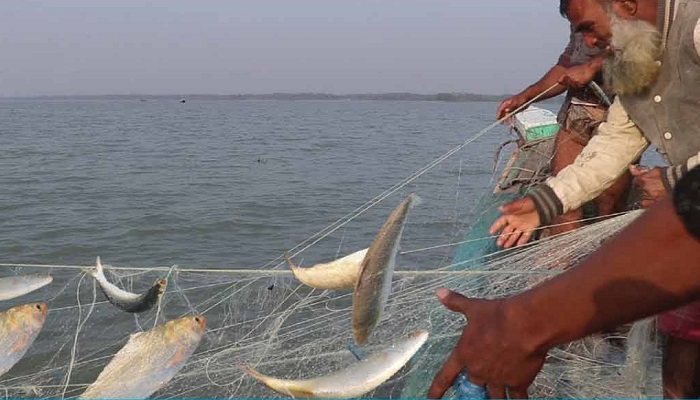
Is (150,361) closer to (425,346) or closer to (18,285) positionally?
(18,285)

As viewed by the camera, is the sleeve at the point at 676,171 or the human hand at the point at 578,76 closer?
the sleeve at the point at 676,171

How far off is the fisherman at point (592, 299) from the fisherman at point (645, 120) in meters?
1.35

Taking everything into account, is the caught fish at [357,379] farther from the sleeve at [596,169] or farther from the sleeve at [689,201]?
the sleeve at [689,201]

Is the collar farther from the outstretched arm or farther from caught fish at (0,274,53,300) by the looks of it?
caught fish at (0,274,53,300)

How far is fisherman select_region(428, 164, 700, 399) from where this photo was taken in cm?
123

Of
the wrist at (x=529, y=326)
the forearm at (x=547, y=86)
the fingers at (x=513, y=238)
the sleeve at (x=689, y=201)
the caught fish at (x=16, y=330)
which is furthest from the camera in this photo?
the forearm at (x=547, y=86)

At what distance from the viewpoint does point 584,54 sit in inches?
214

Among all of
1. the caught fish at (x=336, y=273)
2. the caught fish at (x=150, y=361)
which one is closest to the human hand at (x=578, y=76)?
the caught fish at (x=336, y=273)

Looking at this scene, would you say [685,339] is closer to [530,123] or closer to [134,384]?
[134,384]

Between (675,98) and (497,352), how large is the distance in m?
1.86

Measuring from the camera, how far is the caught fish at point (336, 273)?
261 cm

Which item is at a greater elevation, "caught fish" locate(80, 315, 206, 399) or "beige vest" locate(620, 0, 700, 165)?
"beige vest" locate(620, 0, 700, 165)

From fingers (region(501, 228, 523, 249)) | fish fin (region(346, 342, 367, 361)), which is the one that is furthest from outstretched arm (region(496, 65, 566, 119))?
fish fin (region(346, 342, 367, 361))

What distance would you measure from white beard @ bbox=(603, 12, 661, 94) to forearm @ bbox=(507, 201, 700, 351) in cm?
171
